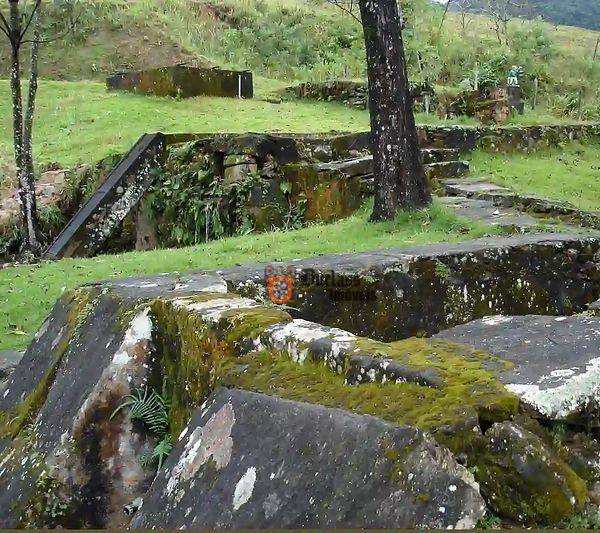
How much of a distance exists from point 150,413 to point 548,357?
5.44ft

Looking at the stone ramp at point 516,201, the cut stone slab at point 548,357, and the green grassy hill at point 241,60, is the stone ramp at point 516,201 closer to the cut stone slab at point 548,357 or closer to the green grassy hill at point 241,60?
the cut stone slab at point 548,357

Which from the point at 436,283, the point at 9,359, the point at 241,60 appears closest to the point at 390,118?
the point at 436,283

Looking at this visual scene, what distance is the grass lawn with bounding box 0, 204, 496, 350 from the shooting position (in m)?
6.62

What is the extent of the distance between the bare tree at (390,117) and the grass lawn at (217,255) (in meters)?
0.26

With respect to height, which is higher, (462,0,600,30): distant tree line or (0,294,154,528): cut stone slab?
(462,0,600,30): distant tree line

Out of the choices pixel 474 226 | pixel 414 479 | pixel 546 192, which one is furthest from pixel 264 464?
pixel 546 192

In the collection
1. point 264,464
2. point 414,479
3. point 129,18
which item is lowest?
point 264,464

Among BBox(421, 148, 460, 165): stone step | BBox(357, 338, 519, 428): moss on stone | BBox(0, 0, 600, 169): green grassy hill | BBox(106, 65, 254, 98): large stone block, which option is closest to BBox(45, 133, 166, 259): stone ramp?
BBox(0, 0, 600, 169): green grassy hill

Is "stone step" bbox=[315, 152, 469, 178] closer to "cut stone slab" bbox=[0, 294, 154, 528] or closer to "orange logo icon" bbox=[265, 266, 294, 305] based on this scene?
"orange logo icon" bbox=[265, 266, 294, 305]

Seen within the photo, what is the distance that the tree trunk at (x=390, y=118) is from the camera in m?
7.67

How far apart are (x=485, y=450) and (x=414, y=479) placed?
0.22 m

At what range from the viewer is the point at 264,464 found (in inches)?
88.0

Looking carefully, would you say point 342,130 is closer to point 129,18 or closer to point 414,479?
point 414,479

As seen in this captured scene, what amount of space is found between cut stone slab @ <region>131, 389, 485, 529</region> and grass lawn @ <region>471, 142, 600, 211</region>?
7.46 meters
